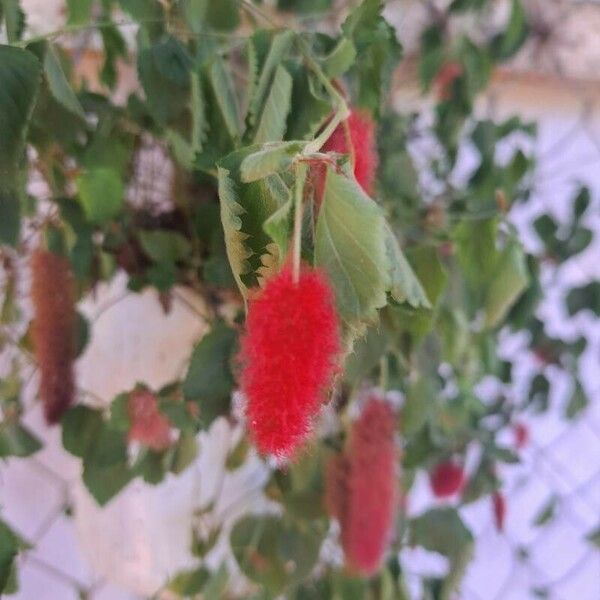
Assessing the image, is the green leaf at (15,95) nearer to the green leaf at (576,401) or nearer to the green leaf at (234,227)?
the green leaf at (234,227)

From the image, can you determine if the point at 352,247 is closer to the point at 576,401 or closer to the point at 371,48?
the point at 371,48

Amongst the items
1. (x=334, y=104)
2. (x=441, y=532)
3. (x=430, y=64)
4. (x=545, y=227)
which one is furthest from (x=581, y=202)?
(x=334, y=104)

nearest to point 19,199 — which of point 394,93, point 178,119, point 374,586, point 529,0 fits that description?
Answer: point 178,119

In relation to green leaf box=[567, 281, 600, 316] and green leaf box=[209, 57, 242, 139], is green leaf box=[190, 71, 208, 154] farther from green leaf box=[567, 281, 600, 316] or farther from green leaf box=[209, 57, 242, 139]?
green leaf box=[567, 281, 600, 316]

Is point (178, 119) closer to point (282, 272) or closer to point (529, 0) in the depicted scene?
point (282, 272)

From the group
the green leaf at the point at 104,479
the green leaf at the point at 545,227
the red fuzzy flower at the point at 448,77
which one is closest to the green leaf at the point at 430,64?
the red fuzzy flower at the point at 448,77


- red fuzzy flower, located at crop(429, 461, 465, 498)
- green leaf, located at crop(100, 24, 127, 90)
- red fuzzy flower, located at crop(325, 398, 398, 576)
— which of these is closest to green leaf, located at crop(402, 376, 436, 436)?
red fuzzy flower, located at crop(325, 398, 398, 576)
